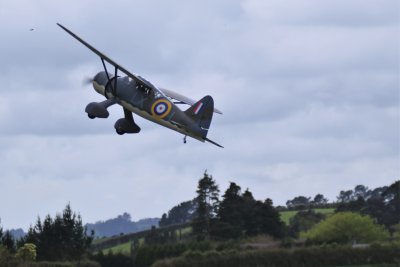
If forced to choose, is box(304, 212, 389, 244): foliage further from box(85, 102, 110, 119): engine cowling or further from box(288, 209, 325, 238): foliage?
box(85, 102, 110, 119): engine cowling

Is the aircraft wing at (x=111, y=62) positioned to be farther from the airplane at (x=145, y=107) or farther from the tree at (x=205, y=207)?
the tree at (x=205, y=207)

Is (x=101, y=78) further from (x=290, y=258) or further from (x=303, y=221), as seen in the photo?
(x=303, y=221)

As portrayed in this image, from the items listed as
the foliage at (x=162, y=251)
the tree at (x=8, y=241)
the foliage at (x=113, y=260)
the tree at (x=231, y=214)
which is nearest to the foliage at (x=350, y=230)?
the tree at (x=231, y=214)

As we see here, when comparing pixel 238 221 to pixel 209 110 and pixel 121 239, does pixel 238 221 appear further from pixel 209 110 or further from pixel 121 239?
pixel 209 110

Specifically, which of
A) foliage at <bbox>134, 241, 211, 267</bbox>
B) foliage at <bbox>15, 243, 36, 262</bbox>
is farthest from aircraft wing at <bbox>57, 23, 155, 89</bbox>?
foliage at <bbox>134, 241, 211, 267</bbox>

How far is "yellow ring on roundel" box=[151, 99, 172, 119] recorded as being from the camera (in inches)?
1871

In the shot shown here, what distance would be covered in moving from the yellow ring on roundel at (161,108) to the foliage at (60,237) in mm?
66637

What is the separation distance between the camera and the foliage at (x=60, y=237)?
113 meters

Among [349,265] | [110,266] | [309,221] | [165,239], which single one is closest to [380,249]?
[349,265]

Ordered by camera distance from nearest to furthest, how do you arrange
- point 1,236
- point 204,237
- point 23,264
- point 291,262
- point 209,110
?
point 209,110 → point 23,264 → point 291,262 → point 1,236 → point 204,237

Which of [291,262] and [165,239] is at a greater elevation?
[165,239]

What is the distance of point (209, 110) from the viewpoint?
47.7 m

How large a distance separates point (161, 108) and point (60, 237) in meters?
71.3

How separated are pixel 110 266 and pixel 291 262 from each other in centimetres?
2694
